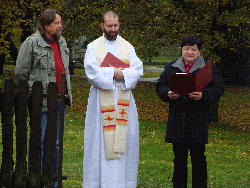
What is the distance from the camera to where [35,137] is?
4836mm

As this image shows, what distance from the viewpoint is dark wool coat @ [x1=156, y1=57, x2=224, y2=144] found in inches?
203

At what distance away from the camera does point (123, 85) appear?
550 cm

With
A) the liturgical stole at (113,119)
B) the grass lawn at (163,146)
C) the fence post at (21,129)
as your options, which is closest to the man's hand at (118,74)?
the liturgical stole at (113,119)

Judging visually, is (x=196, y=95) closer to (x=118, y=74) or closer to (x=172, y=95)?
(x=172, y=95)

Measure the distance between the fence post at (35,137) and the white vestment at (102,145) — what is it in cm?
77

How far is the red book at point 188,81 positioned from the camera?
4.90 metres

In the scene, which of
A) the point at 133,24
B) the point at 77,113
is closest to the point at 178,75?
the point at 133,24

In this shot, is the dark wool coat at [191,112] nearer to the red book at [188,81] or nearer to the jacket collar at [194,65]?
the jacket collar at [194,65]

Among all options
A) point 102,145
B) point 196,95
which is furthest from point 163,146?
point 196,95

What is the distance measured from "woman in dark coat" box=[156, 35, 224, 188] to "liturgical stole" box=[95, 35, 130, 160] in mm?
490

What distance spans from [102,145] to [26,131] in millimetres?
1001

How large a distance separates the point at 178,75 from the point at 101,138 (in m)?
1.26

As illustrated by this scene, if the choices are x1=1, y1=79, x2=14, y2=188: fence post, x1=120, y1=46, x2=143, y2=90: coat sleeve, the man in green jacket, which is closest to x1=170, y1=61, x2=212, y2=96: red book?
x1=120, y1=46, x2=143, y2=90: coat sleeve

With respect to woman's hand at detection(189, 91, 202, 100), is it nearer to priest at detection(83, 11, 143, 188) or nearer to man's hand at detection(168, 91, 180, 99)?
man's hand at detection(168, 91, 180, 99)
